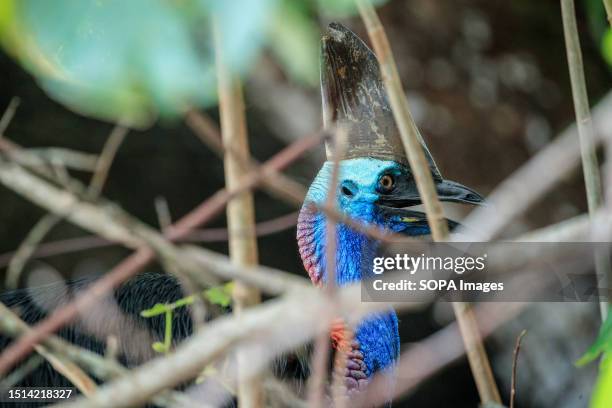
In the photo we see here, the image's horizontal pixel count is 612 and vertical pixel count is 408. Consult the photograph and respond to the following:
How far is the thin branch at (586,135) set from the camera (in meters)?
1.09

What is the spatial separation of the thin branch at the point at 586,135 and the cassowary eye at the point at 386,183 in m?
0.60

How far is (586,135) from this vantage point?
3.58ft

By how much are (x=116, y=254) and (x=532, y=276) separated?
2.14m

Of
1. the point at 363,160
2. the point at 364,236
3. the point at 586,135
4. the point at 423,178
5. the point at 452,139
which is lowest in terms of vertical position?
the point at 423,178

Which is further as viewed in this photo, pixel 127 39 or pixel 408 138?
pixel 408 138

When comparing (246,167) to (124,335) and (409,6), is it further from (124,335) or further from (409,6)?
(409,6)

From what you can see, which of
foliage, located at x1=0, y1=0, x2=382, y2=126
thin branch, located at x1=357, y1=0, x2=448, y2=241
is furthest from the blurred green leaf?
thin branch, located at x1=357, y1=0, x2=448, y2=241

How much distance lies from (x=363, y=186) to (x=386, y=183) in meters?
0.05

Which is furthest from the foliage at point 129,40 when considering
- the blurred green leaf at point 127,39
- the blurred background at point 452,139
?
the blurred background at point 452,139

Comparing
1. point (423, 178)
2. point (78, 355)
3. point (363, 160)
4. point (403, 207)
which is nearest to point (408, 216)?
point (403, 207)

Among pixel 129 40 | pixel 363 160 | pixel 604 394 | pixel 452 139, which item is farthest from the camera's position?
pixel 452 139

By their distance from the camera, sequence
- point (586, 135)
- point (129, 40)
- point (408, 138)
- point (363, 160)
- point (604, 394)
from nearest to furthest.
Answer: point (604, 394) → point (129, 40) → point (408, 138) → point (586, 135) → point (363, 160)

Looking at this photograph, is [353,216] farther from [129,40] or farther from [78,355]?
[129,40]

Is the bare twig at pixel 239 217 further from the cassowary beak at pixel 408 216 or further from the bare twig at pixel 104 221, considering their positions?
the cassowary beak at pixel 408 216
